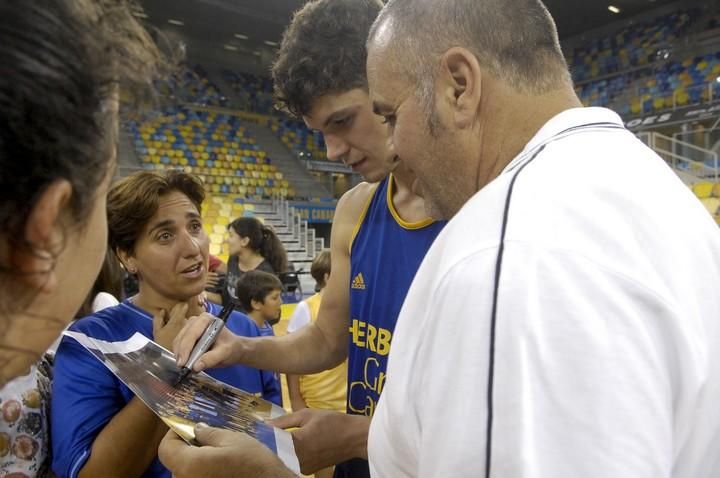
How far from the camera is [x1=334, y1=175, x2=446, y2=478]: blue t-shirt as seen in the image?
141 cm

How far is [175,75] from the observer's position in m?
0.73

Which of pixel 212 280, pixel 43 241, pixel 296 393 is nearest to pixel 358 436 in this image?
pixel 43 241

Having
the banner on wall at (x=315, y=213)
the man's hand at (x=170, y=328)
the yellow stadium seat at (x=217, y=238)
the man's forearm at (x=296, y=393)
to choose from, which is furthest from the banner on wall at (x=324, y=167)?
the man's hand at (x=170, y=328)

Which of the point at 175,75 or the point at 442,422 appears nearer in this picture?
the point at 442,422

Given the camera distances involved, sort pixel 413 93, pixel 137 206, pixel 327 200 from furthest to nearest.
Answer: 1. pixel 327 200
2. pixel 137 206
3. pixel 413 93

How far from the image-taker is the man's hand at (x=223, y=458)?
927mm

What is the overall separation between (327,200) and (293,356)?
14.9m

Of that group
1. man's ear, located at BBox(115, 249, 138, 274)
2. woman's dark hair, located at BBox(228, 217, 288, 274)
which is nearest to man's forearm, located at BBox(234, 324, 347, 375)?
man's ear, located at BBox(115, 249, 138, 274)

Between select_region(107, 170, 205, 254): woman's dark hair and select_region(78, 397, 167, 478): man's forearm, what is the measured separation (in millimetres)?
525

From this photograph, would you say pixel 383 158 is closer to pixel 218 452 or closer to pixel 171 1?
pixel 218 452

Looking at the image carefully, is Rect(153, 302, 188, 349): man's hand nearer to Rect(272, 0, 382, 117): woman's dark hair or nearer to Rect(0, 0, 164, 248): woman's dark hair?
Rect(272, 0, 382, 117): woman's dark hair

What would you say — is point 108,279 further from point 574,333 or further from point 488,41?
point 574,333

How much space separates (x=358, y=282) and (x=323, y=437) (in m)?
0.44

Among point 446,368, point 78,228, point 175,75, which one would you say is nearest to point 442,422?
point 446,368
